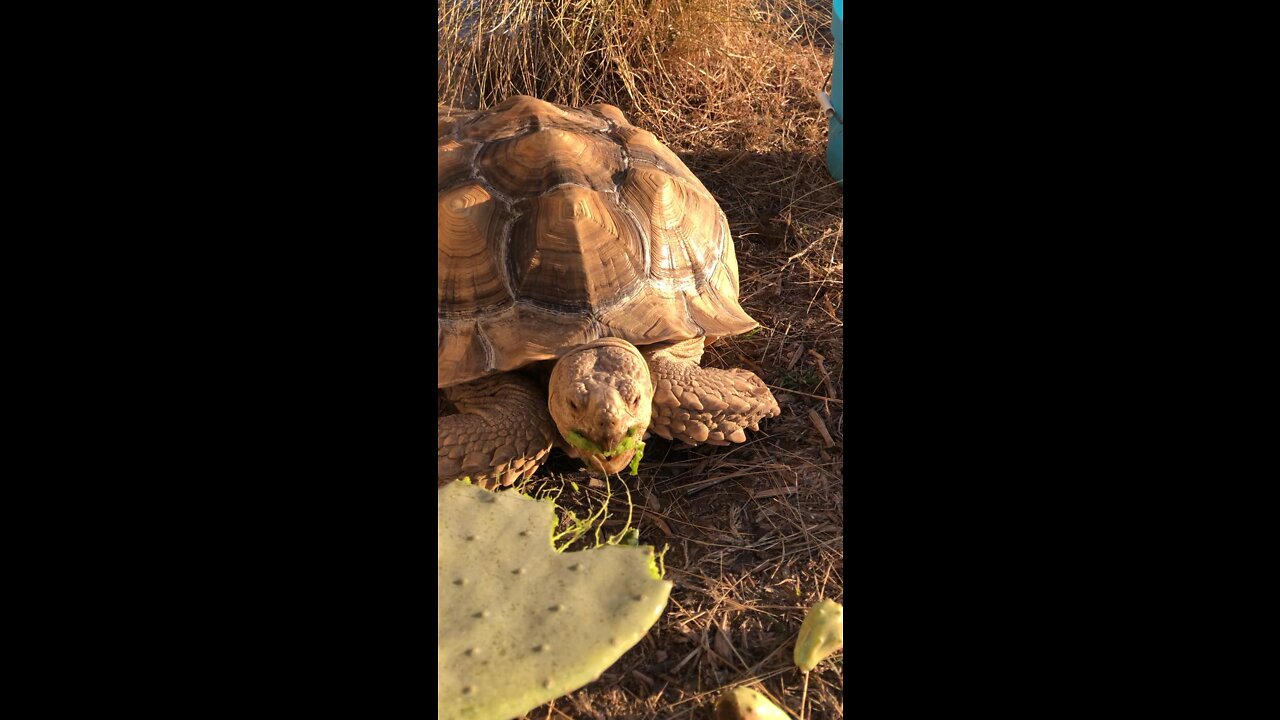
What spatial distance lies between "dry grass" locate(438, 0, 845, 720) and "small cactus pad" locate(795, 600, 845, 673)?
0.06 metres

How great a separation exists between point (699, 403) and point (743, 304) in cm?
92

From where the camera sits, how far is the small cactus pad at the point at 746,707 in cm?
185

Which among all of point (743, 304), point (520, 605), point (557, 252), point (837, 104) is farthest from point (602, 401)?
point (837, 104)

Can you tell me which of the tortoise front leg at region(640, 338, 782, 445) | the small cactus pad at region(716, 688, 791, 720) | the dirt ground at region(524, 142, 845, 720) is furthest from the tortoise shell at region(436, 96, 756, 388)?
the small cactus pad at region(716, 688, 791, 720)

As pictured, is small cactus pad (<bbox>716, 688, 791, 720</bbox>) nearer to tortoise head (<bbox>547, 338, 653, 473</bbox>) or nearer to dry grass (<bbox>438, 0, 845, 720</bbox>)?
dry grass (<bbox>438, 0, 845, 720</bbox>)

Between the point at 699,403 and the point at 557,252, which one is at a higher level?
the point at 557,252

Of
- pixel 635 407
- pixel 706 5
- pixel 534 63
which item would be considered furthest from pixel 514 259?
pixel 706 5

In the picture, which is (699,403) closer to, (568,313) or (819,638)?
(568,313)

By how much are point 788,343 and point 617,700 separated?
1.67 meters

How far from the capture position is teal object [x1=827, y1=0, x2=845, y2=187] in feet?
12.1

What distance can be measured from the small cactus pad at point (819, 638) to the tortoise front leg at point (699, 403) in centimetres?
74

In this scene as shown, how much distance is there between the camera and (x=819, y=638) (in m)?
2.04

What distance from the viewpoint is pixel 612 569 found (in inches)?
79.7

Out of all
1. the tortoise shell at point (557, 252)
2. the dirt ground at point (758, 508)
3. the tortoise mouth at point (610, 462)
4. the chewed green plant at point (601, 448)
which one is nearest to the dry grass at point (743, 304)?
the dirt ground at point (758, 508)
